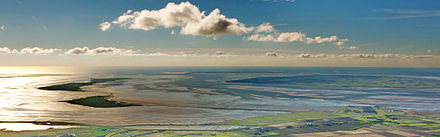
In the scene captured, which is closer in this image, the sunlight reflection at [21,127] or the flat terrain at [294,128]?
the flat terrain at [294,128]

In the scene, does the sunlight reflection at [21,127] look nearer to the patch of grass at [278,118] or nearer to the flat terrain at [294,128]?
the flat terrain at [294,128]

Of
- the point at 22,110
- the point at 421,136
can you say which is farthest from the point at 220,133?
the point at 22,110

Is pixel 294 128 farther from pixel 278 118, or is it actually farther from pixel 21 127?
pixel 21 127

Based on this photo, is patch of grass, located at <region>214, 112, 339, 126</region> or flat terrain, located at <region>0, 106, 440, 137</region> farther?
patch of grass, located at <region>214, 112, 339, 126</region>

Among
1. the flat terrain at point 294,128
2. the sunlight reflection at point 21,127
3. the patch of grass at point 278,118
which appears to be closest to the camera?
the flat terrain at point 294,128

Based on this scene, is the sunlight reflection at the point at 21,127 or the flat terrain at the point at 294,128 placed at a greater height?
the sunlight reflection at the point at 21,127

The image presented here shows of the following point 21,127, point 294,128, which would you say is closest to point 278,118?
point 294,128

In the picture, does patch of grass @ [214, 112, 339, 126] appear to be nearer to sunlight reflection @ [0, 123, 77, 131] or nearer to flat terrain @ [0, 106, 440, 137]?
flat terrain @ [0, 106, 440, 137]

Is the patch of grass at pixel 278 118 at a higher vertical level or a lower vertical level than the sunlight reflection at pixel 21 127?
lower

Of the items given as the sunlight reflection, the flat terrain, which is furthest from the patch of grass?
the sunlight reflection

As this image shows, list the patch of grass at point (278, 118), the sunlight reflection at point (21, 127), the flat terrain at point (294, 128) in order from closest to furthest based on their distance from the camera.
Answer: the flat terrain at point (294, 128)
the sunlight reflection at point (21, 127)
the patch of grass at point (278, 118)

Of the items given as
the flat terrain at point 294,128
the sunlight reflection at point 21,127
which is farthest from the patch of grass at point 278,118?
the sunlight reflection at point 21,127
